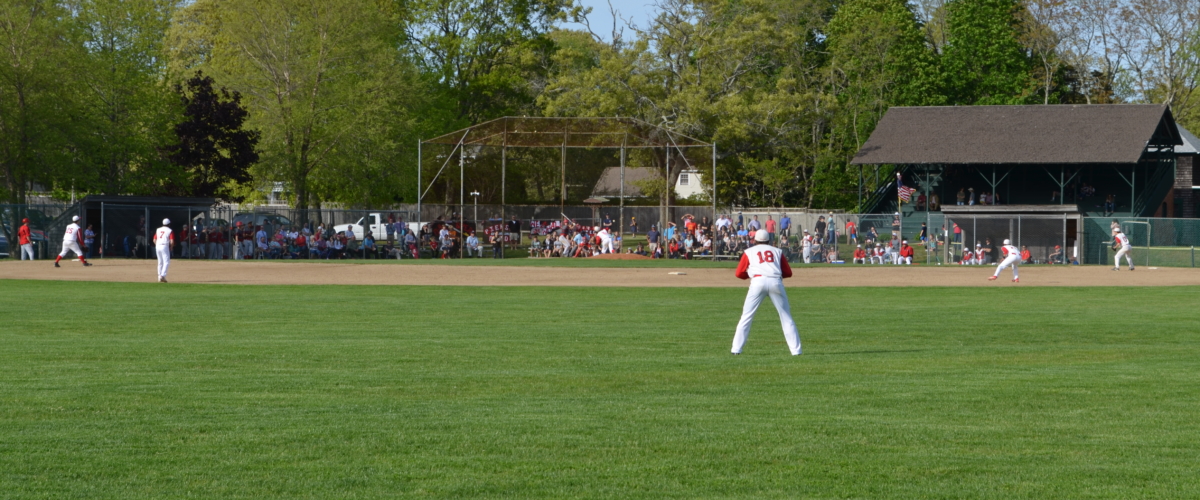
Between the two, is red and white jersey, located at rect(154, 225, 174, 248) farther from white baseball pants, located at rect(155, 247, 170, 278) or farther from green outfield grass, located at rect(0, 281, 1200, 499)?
green outfield grass, located at rect(0, 281, 1200, 499)

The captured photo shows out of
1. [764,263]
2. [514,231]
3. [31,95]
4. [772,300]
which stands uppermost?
[31,95]

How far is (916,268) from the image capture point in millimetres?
41594

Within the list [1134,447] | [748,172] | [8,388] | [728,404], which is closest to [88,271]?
[8,388]

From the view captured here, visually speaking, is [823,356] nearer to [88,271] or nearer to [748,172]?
[88,271]

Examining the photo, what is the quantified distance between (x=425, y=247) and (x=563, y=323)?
2929 centimetres

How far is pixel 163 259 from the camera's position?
99.7 feet

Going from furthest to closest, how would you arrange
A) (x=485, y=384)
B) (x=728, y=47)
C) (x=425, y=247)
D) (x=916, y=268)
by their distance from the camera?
1. (x=728, y=47)
2. (x=425, y=247)
3. (x=916, y=268)
4. (x=485, y=384)

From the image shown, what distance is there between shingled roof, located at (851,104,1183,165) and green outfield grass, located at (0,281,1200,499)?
118 feet

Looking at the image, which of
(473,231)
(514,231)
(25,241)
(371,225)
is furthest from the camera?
(371,225)

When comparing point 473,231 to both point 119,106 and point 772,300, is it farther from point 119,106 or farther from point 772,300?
point 772,300

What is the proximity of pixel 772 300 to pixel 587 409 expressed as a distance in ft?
15.8

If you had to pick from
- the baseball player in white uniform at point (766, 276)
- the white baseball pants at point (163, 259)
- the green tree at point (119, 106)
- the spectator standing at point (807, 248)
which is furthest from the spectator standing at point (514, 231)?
the baseball player in white uniform at point (766, 276)

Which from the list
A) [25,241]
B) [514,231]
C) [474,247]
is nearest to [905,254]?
[514,231]

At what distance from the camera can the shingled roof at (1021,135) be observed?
5434 centimetres
